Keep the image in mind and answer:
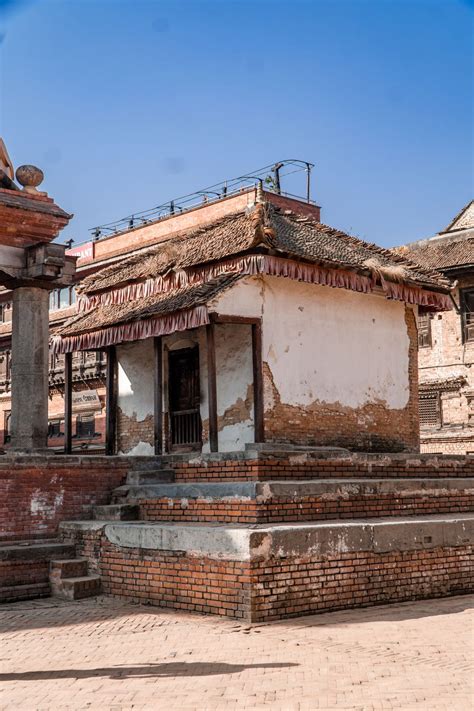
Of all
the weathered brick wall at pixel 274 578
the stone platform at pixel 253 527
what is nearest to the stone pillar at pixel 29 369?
the stone platform at pixel 253 527

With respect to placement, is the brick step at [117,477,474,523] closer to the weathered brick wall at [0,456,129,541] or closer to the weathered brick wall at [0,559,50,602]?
the weathered brick wall at [0,456,129,541]

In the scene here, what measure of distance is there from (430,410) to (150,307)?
15235 mm

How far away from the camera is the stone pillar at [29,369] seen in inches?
488

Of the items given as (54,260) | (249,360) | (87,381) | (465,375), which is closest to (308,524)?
(249,360)

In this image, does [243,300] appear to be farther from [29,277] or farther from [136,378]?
Answer: [136,378]

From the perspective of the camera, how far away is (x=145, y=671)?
254 inches

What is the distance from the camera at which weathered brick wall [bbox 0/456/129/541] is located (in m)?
10.5

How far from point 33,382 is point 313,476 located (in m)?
4.61

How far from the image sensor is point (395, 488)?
35.5 feet

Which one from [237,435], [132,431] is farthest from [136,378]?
[237,435]

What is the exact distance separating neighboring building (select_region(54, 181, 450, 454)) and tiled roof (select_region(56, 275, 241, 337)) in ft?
0.13

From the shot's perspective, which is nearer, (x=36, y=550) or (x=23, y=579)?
(x=23, y=579)

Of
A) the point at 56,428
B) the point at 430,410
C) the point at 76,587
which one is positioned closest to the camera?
the point at 76,587

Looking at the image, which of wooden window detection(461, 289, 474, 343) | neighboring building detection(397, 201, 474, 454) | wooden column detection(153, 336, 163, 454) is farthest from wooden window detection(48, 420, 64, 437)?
wooden column detection(153, 336, 163, 454)
